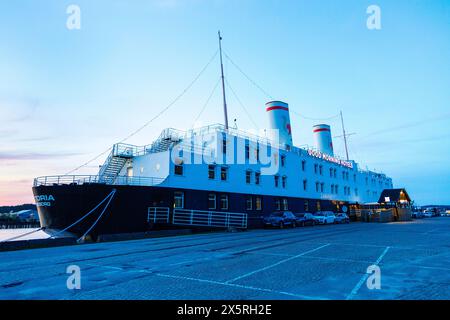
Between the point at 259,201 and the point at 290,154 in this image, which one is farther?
the point at 290,154

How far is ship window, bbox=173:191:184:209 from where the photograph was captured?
2584cm

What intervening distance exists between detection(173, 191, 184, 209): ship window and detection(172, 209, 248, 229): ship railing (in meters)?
0.52

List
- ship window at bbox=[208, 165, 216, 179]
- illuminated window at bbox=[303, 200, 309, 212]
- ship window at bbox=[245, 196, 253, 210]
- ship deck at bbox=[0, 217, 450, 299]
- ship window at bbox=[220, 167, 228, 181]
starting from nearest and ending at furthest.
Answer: ship deck at bbox=[0, 217, 450, 299]
ship window at bbox=[208, 165, 216, 179]
ship window at bbox=[220, 167, 228, 181]
ship window at bbox=[245, 196, 253, 210]
illuminated window at bbox=[303, 200, 309, 212]

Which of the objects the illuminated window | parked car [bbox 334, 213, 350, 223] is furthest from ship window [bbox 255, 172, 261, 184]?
parked car [bbox 334, 213, 350, 223]

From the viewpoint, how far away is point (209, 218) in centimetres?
2806

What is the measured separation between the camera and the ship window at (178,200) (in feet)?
84.8

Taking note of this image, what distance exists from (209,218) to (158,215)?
578 cm

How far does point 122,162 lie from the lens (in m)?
29.1

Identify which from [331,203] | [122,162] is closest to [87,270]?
[122,162]

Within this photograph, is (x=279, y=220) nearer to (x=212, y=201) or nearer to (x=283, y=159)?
(x=212, y=201)

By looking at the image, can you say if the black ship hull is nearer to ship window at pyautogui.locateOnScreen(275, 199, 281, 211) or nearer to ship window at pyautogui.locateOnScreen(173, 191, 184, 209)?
ship window at pyautogui.locateOnScreen(173, 191, 184, 209)

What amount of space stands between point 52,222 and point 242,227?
54.4ft

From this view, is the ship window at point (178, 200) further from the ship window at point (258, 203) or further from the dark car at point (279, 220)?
the ship window at point (258, 203)
